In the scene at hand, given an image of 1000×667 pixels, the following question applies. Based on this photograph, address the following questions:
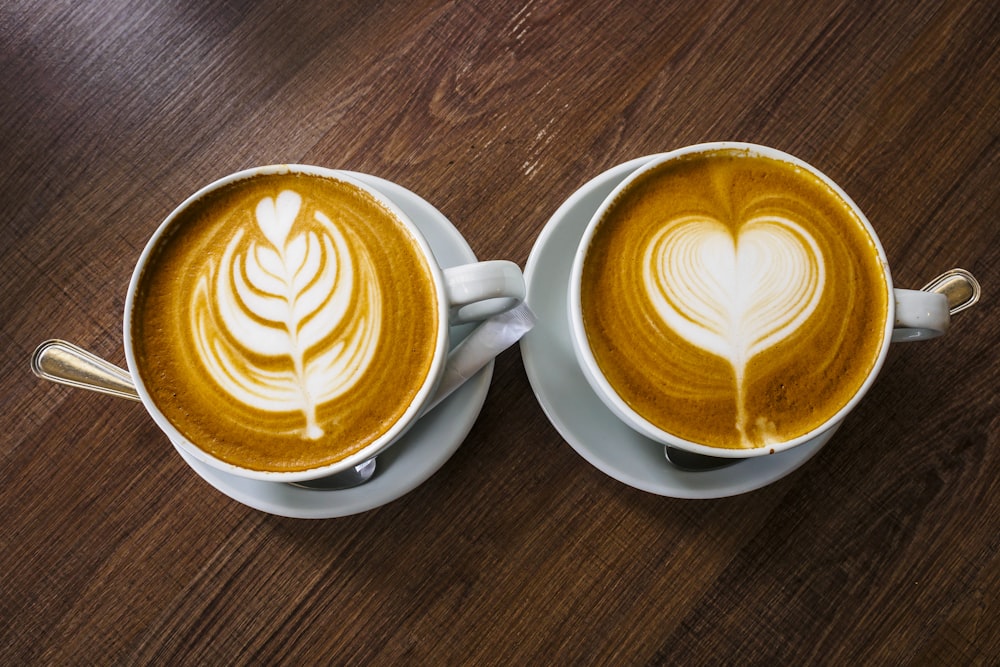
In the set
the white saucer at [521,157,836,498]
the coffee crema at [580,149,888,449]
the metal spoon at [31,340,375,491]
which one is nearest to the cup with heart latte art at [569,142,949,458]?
the coffee crema at [580,149,888,449]

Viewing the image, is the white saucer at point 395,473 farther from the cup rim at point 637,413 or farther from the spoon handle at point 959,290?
the spoon handle at point 959,290

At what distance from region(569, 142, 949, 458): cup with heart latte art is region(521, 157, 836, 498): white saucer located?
11cm

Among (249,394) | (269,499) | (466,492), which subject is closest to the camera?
(249,394)

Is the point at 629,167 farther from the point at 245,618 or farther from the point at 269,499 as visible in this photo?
the point at 245,618

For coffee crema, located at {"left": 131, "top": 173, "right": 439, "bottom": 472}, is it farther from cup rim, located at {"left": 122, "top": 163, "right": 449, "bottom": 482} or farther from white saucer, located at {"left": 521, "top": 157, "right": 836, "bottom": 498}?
white saucer, located at {"left": 521, "top": 157, "right": 836, "bottom": 498}

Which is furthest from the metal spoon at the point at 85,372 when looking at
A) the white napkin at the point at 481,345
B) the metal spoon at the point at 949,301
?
the metal spoon at the point at 949,301

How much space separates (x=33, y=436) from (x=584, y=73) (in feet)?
2.91

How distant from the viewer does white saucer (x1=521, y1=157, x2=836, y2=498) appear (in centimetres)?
87

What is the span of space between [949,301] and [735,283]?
1.13 ft

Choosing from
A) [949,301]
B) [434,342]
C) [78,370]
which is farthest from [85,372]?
[949,301]

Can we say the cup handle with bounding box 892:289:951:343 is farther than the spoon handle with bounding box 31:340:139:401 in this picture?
No

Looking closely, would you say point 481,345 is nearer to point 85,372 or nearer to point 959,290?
point 85,372

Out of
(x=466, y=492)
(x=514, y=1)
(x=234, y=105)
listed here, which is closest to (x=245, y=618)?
(x=466, y=492)

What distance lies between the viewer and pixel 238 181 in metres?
0.76
